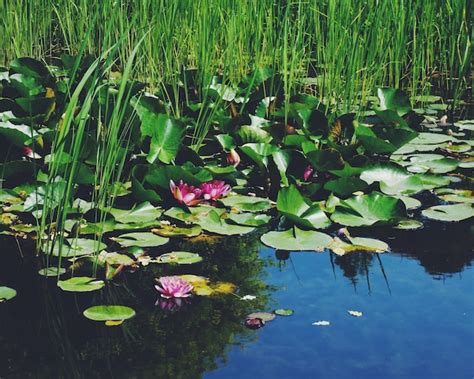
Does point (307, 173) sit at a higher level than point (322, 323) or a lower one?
higher

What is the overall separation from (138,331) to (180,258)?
1.45 ft

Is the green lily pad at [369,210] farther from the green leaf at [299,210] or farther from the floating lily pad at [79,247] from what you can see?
the floating lily pad at [79,247]

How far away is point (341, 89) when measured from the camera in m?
3.67

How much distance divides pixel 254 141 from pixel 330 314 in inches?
50.4

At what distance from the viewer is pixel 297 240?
97.2 inches

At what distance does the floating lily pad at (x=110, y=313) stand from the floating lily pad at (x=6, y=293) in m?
0.23

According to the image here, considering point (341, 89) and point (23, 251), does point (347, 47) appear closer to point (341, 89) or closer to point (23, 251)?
point (341, 89)

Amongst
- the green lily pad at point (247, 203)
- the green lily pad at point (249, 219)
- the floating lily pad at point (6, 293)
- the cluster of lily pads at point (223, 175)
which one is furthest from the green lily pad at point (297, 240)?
the floating lily pad at point (6, 293)

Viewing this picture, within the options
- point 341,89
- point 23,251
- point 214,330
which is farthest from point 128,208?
point 341,89

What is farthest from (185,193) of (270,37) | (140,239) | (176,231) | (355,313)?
(270,37)

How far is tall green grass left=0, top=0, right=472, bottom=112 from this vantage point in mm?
3492

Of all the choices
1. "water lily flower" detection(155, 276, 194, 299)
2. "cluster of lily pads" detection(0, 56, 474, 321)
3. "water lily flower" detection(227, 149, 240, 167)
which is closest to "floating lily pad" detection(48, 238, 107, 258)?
"cluster of lily pads" detection(0, 56, 474, 321)

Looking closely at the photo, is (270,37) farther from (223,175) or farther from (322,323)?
(322,323)

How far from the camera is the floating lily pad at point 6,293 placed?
2.11 m
